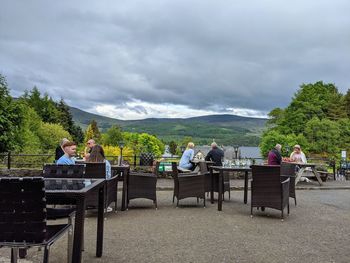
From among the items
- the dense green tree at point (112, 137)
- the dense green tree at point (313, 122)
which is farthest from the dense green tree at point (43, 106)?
the dense green tree at point (313, 122)

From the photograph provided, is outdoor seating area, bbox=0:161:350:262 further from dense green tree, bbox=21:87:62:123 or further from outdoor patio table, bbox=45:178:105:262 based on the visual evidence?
dense green tree, bbox=21:87:62:123

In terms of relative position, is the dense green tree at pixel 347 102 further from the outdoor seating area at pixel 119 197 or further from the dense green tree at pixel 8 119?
the outdoor seating area at pixel 119 197

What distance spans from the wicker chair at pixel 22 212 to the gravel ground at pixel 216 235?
121 cm

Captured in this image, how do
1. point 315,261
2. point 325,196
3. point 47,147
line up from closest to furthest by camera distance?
1. point 315,261
2. point 325,196
3. point 47,147

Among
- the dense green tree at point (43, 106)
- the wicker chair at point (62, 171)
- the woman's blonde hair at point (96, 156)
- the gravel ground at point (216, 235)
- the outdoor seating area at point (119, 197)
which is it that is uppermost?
the dense green tree at point (43, 106)

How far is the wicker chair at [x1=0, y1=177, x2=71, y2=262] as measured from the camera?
279 cm

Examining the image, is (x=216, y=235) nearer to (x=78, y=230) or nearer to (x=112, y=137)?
(x=78, y=230)

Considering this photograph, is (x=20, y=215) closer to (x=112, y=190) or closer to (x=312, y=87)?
(x=112, y=190)

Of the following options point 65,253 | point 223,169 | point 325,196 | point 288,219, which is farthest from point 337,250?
point 325,196

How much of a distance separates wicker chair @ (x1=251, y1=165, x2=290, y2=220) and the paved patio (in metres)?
0.29

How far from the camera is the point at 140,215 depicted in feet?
21.4

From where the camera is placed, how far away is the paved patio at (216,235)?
4188 mm

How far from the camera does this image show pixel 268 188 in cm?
650

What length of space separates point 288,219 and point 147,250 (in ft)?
10.6
